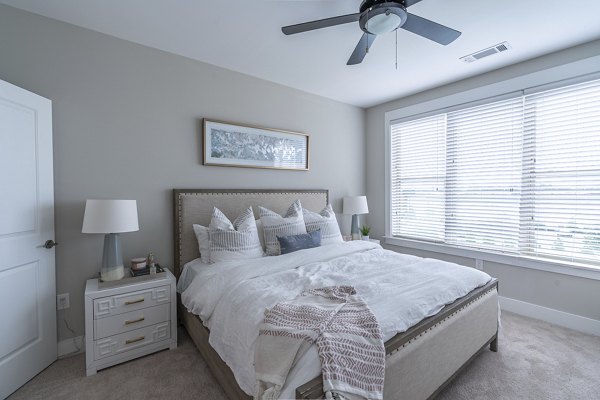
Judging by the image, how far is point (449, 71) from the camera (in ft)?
10.1

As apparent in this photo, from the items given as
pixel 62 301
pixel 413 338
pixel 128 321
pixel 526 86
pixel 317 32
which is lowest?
pixel 128 321

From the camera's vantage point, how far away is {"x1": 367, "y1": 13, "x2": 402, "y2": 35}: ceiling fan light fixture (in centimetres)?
157

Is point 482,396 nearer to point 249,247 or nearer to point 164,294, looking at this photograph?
point 249,247

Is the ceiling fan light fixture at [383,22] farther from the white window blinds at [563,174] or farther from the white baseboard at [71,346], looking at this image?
the white baseboard at [71,346]

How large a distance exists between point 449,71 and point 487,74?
0.46 m

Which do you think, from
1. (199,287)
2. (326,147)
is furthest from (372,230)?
(199,287)

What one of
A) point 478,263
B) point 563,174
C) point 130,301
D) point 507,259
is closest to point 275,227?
point 130,301

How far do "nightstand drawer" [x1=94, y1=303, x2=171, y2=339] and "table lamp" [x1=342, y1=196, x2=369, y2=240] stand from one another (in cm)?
258

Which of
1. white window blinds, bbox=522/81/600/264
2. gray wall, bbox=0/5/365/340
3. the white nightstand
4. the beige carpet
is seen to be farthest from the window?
the white nightstand

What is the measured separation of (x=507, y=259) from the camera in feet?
9.78

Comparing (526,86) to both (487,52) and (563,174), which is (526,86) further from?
(563,174)

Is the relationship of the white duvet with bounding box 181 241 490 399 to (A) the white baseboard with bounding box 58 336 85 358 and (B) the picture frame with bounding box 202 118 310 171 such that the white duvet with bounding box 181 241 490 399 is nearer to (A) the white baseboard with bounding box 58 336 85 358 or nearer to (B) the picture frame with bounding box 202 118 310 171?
(A) the white baseboard with bounding box 58 336 85 358

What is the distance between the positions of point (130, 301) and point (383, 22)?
2645 millimetres

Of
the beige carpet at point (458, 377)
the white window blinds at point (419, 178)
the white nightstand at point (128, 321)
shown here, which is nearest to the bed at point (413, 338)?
Result: the beige carpet at point (458, 377)
